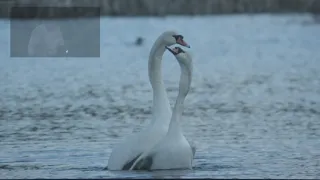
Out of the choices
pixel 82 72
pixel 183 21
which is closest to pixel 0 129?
pixel 82 72

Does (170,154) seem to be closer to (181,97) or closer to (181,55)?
(181,97)

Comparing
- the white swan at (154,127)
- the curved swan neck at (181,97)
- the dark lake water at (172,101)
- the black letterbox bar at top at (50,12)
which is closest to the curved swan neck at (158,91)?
the white swan at (154,127)

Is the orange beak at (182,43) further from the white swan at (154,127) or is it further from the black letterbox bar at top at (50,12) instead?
the black letterbox bar at top at (50,12)

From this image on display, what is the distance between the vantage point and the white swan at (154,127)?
45.6 feet

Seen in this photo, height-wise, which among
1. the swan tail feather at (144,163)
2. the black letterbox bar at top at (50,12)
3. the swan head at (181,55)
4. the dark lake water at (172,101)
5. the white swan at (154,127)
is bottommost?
the black letterbox bar at top at (50,12)

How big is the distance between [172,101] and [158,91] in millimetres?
7131

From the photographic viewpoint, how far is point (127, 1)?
55656mm

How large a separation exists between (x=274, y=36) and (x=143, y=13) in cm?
1405

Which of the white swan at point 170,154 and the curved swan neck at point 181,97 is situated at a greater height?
the curved swan neck at point 181,97

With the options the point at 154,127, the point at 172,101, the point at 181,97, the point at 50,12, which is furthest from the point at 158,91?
the point at 50,12

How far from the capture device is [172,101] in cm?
2150

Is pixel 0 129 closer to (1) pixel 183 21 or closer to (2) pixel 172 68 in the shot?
(2) pixel 172 68

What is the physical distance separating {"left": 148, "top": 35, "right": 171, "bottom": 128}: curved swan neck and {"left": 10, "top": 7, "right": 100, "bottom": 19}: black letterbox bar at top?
30.8m

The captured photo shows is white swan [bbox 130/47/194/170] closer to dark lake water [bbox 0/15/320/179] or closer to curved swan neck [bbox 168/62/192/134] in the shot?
curved swan neck [bbox 168/62/192/134]
